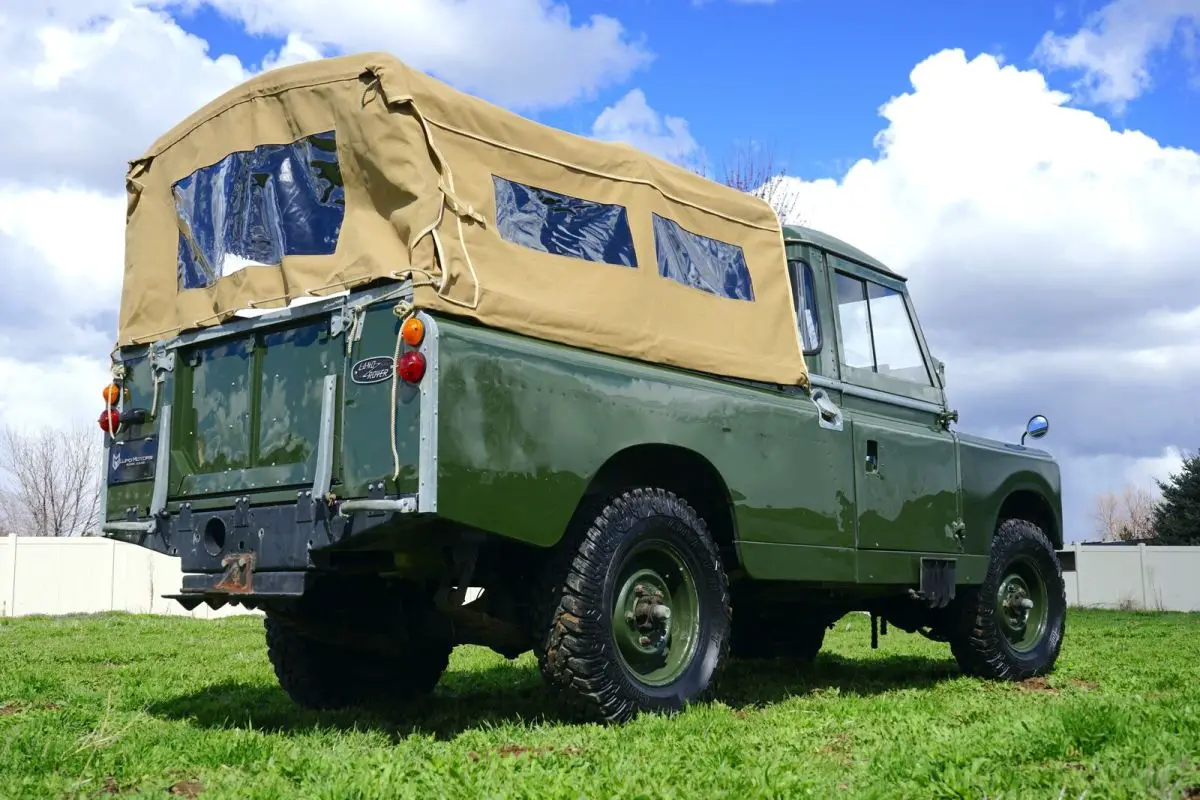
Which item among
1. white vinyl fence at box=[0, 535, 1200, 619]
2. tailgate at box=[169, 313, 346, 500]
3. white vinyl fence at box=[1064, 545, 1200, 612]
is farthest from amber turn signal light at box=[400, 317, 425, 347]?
white vinyl fence at box=[1064, 545, 1200, 612]

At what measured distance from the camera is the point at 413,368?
4.59m

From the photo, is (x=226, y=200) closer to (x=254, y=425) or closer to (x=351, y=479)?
(x=254, y=425)

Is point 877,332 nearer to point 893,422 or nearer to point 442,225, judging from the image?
point 893,422

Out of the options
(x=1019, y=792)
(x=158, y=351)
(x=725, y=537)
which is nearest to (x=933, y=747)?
(x=1019, y=792)

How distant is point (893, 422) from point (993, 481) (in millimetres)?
1185

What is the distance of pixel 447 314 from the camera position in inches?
190

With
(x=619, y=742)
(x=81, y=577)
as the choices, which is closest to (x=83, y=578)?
(x=81, y=577)

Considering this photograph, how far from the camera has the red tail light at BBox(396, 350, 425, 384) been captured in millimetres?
4582

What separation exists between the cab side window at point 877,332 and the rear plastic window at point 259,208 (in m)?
3.21

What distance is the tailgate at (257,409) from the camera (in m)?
5.04

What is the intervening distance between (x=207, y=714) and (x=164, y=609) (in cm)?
1796

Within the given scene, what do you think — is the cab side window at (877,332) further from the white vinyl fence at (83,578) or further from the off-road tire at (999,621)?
the white vinyl fence at (83,578)

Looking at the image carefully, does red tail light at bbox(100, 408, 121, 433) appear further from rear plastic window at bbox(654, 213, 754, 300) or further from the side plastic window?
the side plastic window

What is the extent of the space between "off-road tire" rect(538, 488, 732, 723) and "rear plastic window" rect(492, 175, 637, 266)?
117 centimetres
